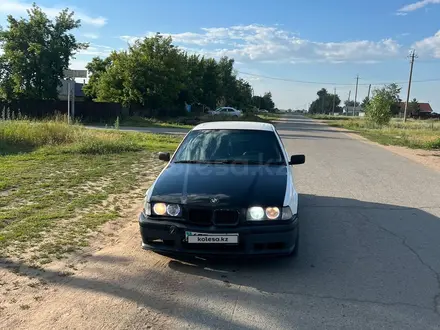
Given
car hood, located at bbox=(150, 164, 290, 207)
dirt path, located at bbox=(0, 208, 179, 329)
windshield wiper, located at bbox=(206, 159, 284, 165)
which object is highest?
windshield wiper, located at bbox=(206, 159, 284, 165)

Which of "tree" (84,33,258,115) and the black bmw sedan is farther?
"tree" (84,33,258,115)

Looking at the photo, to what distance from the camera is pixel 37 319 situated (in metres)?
3.29

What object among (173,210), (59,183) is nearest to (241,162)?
(173,210)

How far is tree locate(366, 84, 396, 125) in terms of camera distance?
44.5 metres

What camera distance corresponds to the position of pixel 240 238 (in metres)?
4.17

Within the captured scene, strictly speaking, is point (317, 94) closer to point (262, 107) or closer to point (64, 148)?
point (262, 107)

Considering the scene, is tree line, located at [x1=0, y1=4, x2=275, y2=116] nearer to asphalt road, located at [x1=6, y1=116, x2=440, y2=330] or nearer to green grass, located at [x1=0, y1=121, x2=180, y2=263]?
green grass, located at [x1=0, y1=121, x2=180, y2=263]

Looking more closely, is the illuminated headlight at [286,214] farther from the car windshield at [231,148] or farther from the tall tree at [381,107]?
the tall tree at [381,107]

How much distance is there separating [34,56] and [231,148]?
31.5 metres

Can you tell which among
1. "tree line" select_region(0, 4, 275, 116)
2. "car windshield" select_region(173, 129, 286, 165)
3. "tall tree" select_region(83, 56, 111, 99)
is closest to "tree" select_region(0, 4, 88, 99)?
"tree line" select_region(0, 4, 275, 116)

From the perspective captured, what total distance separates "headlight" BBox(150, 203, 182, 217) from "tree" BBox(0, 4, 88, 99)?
1252 inches

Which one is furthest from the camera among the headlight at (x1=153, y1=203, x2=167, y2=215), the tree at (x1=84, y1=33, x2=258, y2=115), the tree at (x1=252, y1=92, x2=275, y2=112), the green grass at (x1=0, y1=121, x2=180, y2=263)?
the tree at (x1=252, y1=92, x2=275, y2=112)

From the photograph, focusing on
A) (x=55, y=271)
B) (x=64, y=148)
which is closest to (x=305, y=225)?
(x=55, y=271)

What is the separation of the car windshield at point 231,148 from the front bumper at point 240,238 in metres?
1.49
